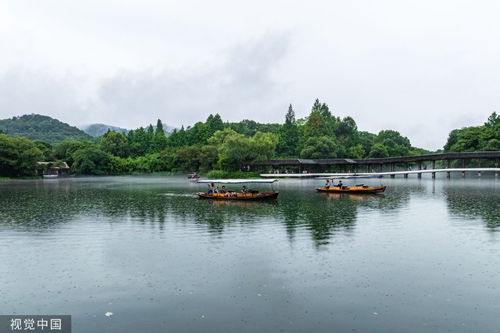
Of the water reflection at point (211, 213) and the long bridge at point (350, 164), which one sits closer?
the water reflection at point (211, 213)

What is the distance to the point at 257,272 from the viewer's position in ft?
53.5

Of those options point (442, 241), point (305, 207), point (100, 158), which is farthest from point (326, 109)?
point (442, 241)

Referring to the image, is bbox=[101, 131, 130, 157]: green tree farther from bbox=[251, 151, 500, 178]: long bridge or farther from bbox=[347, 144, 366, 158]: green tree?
bbox=[347, 144, 366, 158]: green tree

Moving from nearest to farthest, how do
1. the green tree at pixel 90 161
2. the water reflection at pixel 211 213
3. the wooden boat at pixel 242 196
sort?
the water reflection at pixel 211 213 → the wooden boat at pixel 242 196 → the green tree at pixel 90 161

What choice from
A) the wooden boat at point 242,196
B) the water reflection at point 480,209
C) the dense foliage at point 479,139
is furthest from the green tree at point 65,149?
the water reflection at point 480,209

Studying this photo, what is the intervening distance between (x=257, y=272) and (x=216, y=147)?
94035 mm

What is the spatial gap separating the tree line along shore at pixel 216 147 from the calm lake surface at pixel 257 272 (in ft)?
214

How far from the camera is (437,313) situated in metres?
12.1

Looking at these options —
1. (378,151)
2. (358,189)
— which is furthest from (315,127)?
(358,189)

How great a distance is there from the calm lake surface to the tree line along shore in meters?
65.1

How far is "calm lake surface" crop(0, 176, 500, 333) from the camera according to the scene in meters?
11.8

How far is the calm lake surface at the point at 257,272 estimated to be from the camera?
11820mm

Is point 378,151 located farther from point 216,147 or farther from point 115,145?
point 115,145

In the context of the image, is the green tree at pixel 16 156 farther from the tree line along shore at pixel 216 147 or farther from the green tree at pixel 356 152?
the green tree at pixel 356 152
